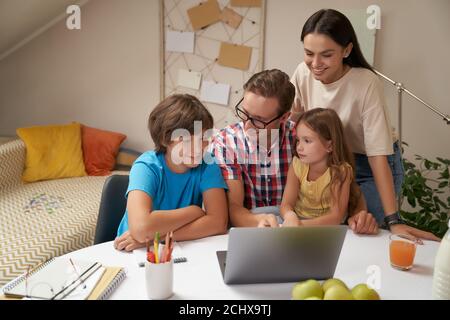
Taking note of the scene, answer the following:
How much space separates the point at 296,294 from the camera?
2.94 feet

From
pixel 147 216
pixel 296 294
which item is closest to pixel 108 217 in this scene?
pixel 147 216

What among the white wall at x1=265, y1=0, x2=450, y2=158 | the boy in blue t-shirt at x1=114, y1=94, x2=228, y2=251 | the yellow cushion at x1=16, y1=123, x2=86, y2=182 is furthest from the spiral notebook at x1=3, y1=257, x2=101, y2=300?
the white wall at x1=265, y1=0, x2=450, y2=158

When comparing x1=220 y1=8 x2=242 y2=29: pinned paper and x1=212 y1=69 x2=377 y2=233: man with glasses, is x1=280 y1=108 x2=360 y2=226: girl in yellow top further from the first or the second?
x1=220 y1=8 x2=242 y2=29: pinned paper

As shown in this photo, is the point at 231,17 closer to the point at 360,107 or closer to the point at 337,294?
the point at 360,107

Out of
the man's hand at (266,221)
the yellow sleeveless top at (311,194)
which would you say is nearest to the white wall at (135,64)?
the yellow sleeveless top at (311,194)

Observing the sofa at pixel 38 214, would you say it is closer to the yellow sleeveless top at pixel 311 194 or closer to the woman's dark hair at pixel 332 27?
the yellow sleeveless top at pixel 311 194

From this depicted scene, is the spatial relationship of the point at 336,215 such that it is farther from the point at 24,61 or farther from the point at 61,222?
the point at 24,61

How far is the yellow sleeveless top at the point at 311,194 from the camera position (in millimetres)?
1562

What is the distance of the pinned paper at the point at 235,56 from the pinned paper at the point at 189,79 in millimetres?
196

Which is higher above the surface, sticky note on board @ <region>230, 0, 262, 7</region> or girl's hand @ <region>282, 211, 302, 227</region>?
sticky note on board @ <region>230, 0, 262, 7</region>

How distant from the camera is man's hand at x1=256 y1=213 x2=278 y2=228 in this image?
52.0 inches

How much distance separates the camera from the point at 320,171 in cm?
160

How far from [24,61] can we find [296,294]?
3.27 metres

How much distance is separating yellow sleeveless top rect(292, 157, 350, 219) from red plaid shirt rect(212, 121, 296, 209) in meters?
0.08
